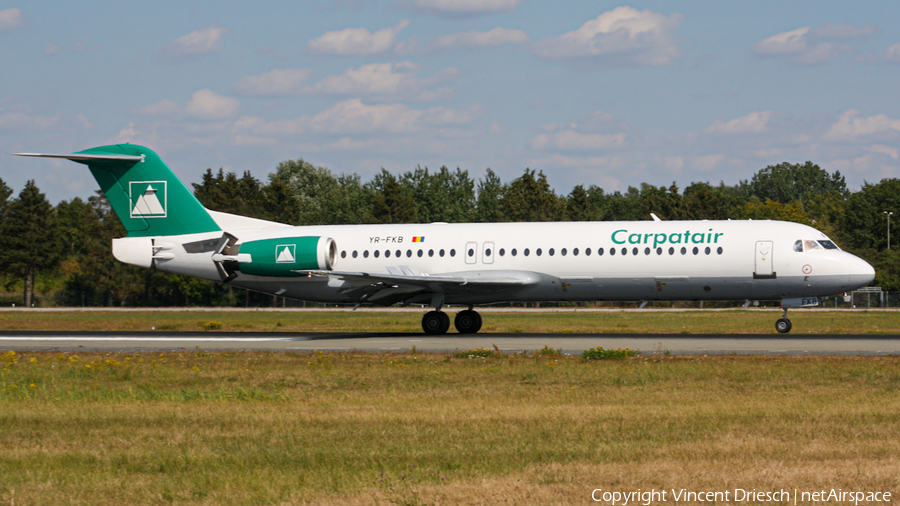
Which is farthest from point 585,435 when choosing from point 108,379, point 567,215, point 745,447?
point 567,215

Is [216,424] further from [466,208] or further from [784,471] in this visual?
[466,208]

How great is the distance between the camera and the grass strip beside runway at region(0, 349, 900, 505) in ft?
26.7

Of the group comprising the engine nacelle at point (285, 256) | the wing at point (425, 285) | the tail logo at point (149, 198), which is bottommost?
the wing at point (425, 285)

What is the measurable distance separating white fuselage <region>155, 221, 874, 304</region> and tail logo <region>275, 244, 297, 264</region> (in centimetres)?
78

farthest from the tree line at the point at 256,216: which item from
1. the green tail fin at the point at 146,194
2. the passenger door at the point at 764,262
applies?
the passenger door at the point at 764,262

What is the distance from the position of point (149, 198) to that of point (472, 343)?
13588mm

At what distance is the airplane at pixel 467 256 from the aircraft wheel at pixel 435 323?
0.04 meters

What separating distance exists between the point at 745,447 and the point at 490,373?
27.0 ft

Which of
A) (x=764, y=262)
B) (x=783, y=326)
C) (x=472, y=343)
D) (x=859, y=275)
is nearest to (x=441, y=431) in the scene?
(x=472, y=343)

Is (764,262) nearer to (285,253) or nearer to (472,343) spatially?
(472,343)

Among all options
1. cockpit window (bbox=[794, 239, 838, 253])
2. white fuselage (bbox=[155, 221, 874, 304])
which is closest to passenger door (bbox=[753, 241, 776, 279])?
white fuselage (bbox=[155, 221, 874, 304])

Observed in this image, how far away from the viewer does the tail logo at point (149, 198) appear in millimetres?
31859

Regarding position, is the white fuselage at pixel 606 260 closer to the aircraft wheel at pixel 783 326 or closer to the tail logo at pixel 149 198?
the aircraft wheel at pixel 783 326

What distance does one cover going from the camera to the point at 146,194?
105 feet
